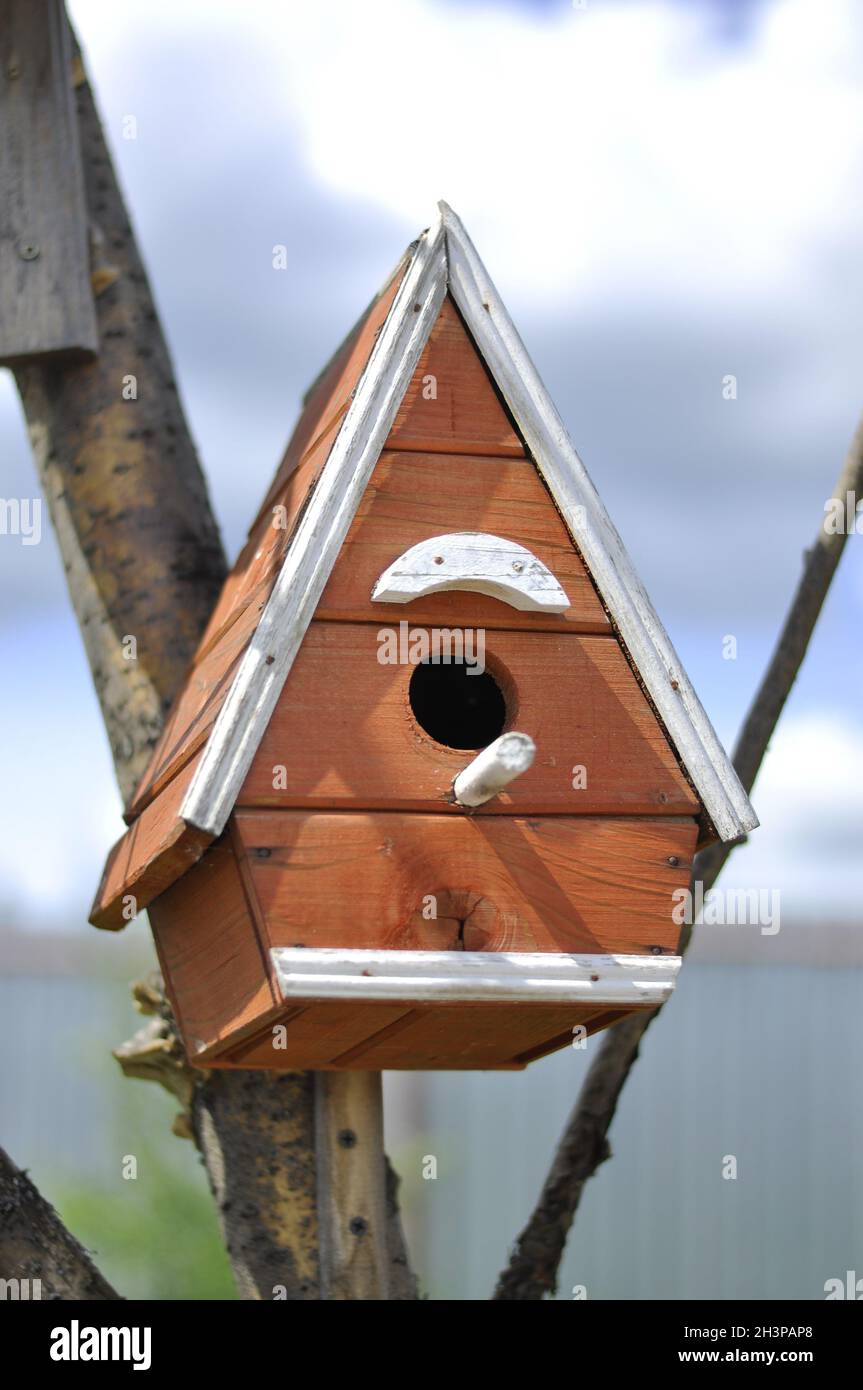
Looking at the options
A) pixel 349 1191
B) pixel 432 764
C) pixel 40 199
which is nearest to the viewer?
pixel 432 764

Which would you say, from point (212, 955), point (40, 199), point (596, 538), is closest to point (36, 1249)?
point (212, 955)

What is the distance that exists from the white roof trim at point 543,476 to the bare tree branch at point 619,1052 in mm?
654

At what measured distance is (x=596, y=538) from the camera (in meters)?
2.31

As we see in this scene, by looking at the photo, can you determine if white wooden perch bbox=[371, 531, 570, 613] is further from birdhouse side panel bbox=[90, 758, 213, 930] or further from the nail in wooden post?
the nail in wooden post

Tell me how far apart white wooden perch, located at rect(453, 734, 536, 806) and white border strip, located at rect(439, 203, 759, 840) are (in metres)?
0.32

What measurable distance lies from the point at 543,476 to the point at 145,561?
0.93 meters

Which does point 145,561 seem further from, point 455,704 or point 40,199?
point 40,199

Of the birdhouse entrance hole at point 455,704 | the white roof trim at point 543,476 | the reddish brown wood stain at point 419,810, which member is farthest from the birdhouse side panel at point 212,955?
the birdhouse entrance hole at point 455,704

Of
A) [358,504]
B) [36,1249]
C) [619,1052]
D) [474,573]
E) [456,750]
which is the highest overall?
[358,504]

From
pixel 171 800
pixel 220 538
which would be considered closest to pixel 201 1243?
A: pixel 220 538

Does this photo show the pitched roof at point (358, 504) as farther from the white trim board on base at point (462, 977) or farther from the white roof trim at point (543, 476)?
the white trim board on base at point (462, 977)

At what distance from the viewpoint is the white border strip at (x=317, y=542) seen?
6.77 ft
